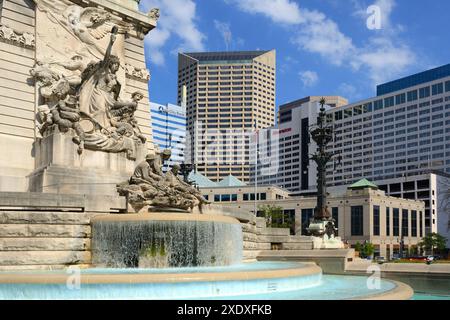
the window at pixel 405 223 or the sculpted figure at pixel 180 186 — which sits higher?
the sculpted figure at pixel 180 186

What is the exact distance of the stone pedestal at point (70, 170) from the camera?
64.0 ft

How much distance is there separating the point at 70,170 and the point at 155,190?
120 inches

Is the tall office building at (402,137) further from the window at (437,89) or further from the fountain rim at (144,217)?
the fountain rim at (144,217)

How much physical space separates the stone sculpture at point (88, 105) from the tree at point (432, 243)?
309ft

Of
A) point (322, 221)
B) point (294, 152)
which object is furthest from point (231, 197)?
point (294, 152)

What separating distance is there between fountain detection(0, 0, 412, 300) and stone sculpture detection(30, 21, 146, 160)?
4 cm

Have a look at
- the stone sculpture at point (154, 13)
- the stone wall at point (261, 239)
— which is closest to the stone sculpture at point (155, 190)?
the stone wall at point (261, 239)

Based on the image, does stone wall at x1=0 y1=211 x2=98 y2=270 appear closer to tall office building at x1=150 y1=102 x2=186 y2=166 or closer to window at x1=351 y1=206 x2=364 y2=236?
window at x1=351 y1=206 x2=364 y2=236

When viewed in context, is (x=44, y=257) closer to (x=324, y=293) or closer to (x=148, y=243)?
(x=148, y=243)

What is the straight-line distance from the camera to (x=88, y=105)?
852 inches

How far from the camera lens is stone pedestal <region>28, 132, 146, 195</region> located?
19516 mm

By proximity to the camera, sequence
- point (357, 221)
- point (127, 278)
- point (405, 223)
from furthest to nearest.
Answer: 1. point (405, 223)
2. point (357, 221)
3. point (127, 278)
